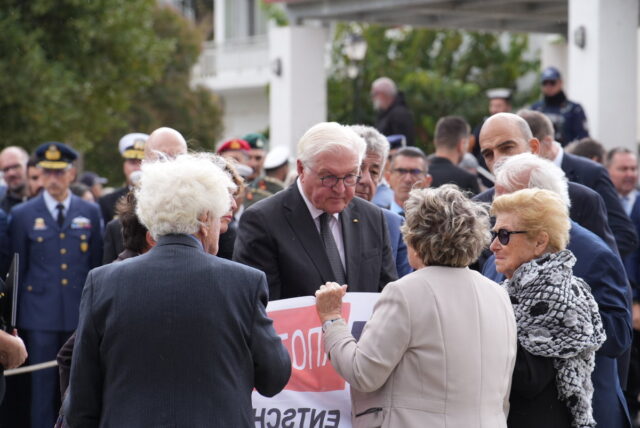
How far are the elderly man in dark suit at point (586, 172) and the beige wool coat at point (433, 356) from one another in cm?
275

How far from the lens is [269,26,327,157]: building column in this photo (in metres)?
18.1

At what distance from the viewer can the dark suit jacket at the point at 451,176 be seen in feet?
32.4

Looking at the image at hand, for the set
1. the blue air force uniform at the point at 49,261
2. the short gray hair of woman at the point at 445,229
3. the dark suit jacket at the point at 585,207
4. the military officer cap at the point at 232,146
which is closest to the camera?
the short gray hair of woman at the point at 445,229

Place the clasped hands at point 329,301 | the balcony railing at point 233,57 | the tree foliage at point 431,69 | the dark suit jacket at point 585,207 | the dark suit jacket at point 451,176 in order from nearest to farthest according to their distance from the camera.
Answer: the clasped hands at point 329,301 → the dark suit jacket at point 585,207 → the dark suit jacket at point 451,176 → the tree foliage at point 431,69 → the balcony railing at point 233,57

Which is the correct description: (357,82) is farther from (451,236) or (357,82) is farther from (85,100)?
(451,236)

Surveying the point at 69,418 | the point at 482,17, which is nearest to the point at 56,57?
the point at 482,17

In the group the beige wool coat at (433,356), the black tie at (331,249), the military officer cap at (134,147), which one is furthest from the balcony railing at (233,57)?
the beige wool coat at (433,356)

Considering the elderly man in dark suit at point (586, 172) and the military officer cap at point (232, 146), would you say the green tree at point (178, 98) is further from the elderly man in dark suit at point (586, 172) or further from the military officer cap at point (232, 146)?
the elderly man in dark suit at point (586, 172)

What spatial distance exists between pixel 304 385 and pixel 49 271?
467cm

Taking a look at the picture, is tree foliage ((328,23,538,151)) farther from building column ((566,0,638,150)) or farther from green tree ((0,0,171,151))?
building column ((566,0,638,150))

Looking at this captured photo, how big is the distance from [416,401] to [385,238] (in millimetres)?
1474

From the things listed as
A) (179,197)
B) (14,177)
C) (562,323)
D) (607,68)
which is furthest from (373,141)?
(607,68)

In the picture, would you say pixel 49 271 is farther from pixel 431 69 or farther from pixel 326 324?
pixel 431 69

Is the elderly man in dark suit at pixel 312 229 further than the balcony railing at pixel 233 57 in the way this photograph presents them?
No
